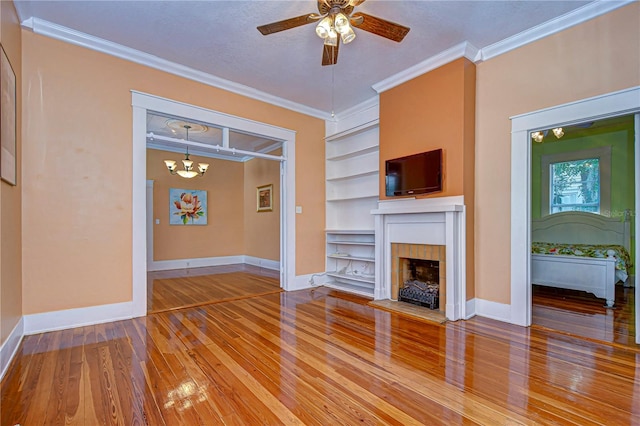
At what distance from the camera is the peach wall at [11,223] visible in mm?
2209

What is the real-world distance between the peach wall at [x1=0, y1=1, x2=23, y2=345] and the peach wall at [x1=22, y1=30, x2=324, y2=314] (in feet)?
0.38

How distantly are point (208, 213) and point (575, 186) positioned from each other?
7881 mm

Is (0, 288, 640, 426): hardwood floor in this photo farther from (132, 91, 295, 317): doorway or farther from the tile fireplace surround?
(132, 91, 295, 317): doorway

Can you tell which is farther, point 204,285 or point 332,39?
point 204,285

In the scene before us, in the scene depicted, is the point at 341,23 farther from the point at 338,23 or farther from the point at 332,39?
the point at 332,39

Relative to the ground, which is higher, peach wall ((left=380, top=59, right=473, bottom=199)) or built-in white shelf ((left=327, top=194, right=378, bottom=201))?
peach wall ((left=380, top=59, right=473, bottom=199))

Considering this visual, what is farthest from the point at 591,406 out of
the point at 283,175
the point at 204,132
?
the point at 204,132

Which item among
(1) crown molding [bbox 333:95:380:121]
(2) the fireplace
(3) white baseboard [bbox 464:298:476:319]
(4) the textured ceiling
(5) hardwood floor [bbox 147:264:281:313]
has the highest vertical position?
(4) the textured ceiling

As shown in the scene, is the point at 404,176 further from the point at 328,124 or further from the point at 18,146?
the point at 18,146

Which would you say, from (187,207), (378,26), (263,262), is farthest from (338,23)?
(187,207)

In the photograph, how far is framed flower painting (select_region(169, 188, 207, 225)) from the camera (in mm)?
6953

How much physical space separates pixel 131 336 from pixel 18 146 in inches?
80.4

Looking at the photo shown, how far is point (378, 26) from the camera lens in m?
2.37

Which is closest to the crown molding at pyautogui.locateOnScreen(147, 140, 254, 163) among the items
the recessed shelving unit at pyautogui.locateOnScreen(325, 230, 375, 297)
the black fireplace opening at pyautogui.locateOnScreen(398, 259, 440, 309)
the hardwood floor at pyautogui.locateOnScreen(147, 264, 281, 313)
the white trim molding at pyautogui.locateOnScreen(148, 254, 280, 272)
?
→ the white trim molding at pyautogui.locateOnScreen(148, 254, 280, 272)
